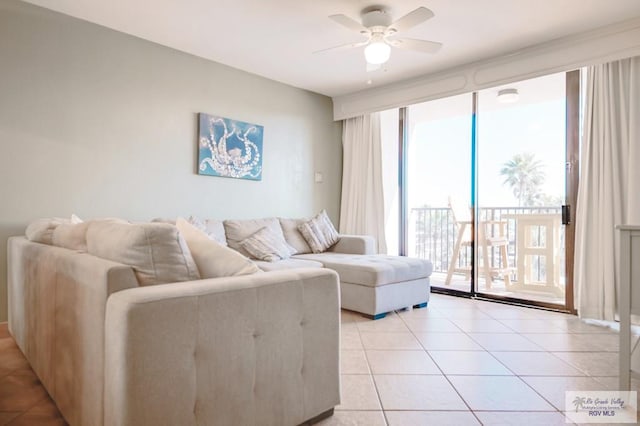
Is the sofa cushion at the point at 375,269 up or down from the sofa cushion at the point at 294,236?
down

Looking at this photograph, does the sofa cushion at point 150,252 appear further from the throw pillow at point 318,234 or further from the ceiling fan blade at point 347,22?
the throw pillow at point 318,234

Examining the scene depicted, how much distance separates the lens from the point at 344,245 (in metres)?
4.41

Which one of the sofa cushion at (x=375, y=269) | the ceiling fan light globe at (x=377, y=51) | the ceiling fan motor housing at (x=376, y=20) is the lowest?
the sofa cushion at (x=375, y=269)

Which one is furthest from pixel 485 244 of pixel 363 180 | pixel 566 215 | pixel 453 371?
pixel 453 371

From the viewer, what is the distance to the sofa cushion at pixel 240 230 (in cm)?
377

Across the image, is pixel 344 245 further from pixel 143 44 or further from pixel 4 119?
pixel 4 119

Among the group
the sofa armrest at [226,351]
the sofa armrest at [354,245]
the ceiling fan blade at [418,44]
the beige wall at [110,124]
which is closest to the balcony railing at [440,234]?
the sofa armrest at [354,245]

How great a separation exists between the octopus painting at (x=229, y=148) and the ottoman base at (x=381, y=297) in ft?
5.74

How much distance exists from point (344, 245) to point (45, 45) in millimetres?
3262

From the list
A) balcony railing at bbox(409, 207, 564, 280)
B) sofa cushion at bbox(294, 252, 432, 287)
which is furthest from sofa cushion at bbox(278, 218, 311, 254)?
balcony railing at bbox(409, 207, 564, 280)

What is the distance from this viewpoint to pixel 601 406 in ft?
5.87

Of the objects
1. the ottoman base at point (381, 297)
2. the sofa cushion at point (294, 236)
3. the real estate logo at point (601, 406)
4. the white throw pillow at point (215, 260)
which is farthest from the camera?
the sofa cushion at point (294, 236)

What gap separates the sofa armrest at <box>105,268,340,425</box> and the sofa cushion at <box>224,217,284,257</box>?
2290mm

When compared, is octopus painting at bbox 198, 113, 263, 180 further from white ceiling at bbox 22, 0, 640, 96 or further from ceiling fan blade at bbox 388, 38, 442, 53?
ceiling fan blade at bbox 388, 38, 442, 53
